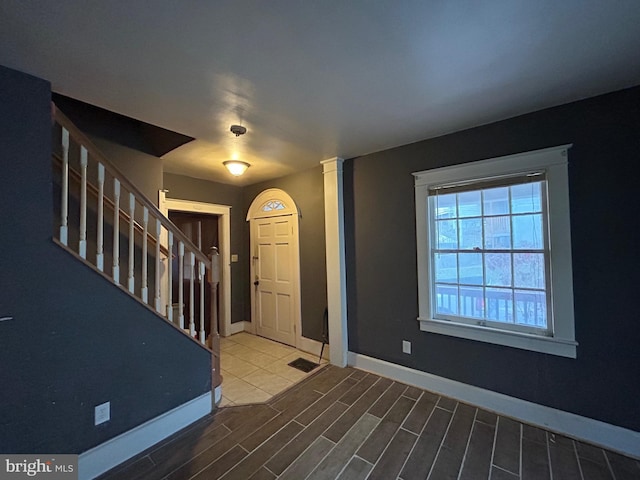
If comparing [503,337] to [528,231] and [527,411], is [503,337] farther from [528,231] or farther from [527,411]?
[528,231]

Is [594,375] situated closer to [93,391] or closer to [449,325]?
[449,325]

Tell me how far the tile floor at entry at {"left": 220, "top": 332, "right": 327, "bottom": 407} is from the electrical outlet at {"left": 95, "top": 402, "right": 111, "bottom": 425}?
89cm

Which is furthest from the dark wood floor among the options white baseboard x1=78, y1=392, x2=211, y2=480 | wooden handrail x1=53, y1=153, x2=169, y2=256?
wooden handrail x1=53, y1=153, x2=169, y2=256

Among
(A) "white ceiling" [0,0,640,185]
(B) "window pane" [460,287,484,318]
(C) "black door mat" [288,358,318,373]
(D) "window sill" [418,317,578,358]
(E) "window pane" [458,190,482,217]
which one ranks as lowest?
(C) "black door mat" [288,358,318,373]

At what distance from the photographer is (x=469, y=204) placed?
2.44 metres

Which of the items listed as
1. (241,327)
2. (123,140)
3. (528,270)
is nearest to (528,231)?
(528,270)

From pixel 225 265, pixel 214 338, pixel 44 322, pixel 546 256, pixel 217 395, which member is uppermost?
pixel 546 256

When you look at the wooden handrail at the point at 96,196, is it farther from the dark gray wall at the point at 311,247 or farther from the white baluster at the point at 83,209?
the dark gray wall at the point at 311,247

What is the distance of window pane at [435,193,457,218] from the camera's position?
2529 millimetres

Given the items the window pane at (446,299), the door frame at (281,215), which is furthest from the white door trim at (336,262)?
the window pane at (446,299)

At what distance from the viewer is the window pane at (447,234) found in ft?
8.29

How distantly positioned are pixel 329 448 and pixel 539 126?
2.90 m

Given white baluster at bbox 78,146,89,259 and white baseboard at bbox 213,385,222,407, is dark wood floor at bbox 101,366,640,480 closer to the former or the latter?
white baseboard at bbox 213,385,222,407

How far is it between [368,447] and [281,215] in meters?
2.92
